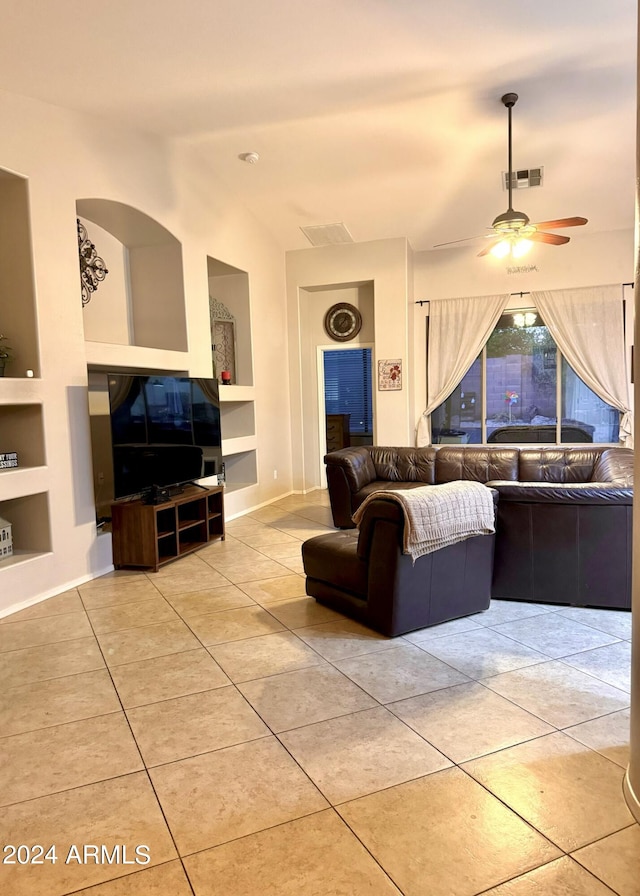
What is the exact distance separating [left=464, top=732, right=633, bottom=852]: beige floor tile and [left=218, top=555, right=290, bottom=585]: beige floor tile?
8.48ft

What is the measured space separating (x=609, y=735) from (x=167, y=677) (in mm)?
1994

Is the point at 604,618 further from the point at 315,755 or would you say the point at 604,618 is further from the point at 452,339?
the point at 452,339

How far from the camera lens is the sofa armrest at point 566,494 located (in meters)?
3.49

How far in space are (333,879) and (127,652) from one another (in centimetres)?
194

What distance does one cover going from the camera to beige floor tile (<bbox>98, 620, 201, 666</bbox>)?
316 cm

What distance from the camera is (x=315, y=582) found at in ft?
12.5

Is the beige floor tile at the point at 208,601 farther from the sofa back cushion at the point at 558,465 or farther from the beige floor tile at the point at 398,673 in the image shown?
the sofa back cushion at the point at 558,465

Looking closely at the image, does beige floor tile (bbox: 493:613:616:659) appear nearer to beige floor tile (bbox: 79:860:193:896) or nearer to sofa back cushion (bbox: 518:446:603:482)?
beige floor tile (bbox: 79:860:193:896)

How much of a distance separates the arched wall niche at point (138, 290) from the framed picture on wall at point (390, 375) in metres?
2.95

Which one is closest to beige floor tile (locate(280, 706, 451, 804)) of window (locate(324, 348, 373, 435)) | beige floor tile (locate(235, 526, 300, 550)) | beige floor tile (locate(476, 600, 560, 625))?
beige floor tile (locate(476, 600, 560, 625))

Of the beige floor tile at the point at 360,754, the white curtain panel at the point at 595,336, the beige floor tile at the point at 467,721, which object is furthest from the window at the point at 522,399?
the beige floor tile at the point at 360,754

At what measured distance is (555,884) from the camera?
5.19ft

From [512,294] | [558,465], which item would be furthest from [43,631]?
[512,294]

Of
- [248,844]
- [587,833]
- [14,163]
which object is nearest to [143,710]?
[248,844]
